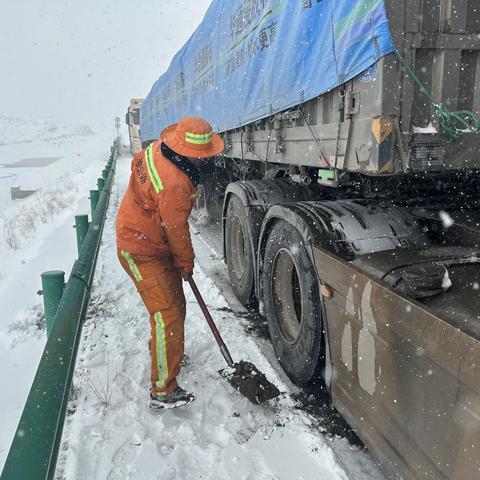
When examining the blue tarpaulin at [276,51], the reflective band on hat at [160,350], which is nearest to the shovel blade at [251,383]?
the reflective band on hat at [160,350]

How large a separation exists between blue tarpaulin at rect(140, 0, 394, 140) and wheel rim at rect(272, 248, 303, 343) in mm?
1162

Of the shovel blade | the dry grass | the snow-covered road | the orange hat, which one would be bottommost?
the dry grass

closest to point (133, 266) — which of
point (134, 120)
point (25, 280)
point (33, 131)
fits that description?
point (25, 280)

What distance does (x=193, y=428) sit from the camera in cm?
296

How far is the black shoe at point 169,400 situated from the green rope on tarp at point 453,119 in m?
2.29

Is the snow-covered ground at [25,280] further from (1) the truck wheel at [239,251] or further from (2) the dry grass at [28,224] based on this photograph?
(1) the truck wheel at [239,251]

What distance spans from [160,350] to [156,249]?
0.69m

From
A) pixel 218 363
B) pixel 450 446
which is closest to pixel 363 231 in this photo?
pixel 450 446

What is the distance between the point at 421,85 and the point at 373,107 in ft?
0.77

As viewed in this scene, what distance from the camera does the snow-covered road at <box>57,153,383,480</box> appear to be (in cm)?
260

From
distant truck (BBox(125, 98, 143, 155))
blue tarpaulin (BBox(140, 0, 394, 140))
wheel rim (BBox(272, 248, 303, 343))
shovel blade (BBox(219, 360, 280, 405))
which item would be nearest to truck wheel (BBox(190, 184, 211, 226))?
blue tarpaulin (BBox(140, 0, 394, 140))

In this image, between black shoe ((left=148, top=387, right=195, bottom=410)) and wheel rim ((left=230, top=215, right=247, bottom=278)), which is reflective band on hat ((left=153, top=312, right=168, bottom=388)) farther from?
wheel rim ((left=230, top=215, right=247, bottom=278))

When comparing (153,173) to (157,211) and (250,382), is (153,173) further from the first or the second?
(250,382)

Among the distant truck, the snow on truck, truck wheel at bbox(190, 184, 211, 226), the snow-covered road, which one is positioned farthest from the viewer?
the distant truck
